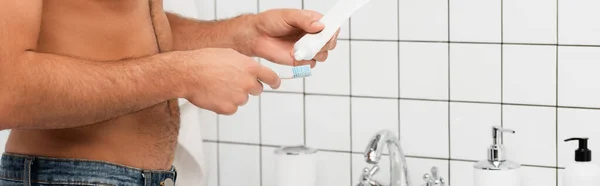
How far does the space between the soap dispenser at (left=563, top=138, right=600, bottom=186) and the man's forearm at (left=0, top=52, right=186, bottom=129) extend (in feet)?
2.53

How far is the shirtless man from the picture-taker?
118 cm

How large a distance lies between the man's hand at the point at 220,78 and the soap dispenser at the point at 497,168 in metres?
0.59

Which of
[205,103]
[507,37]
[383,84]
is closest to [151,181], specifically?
[205,103]

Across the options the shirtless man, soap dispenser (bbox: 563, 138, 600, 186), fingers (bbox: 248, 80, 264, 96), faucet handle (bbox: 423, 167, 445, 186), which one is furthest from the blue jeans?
soap dispenser (bbox: 563, 138, 600, 186)

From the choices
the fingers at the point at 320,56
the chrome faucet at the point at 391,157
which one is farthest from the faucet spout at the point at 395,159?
the fingers at the point at 320,56

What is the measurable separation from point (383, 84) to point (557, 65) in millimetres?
348

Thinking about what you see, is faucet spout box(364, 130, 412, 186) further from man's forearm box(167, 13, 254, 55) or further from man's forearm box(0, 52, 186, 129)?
man's forearm box(0, 52, 186, 129)

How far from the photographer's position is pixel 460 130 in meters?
1.85

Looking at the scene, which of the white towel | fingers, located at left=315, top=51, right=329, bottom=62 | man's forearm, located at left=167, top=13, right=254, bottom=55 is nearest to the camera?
fingers, located at left=315, top=51, right=329, bottom=62

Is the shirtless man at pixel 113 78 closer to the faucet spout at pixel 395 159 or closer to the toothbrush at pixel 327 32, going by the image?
the toothbrush at pixel 327 32

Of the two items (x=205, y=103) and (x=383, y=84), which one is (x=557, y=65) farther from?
(x=205, y=103)

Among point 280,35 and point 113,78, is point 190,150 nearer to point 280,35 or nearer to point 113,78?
point 280,35

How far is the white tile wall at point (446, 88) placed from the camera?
1.75 meters

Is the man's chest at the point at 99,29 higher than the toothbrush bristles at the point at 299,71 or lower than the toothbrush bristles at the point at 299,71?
higher
